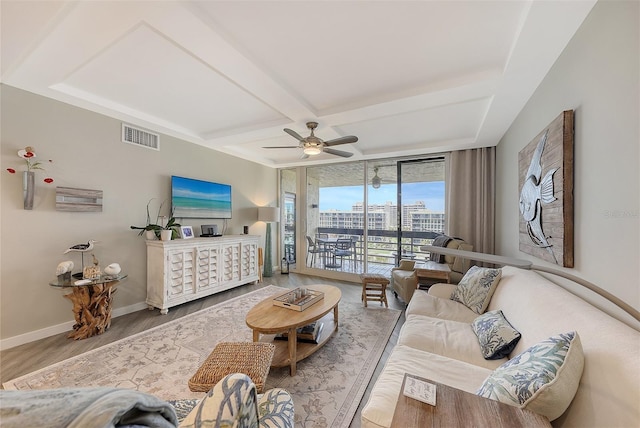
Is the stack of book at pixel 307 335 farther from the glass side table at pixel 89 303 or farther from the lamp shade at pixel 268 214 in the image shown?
the lamp shade at pixel 268 214

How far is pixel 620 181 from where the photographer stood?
3.78 ft

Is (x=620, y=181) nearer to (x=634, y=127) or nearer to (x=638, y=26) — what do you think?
(x=634, y=127)

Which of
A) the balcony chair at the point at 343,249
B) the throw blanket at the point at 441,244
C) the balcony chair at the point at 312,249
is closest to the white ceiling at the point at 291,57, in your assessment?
the throw blanket at the point at 441,244

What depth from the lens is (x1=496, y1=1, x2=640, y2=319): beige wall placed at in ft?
3.52

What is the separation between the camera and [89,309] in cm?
258

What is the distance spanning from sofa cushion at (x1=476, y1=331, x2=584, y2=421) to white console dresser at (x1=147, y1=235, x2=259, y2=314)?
3.50 metres

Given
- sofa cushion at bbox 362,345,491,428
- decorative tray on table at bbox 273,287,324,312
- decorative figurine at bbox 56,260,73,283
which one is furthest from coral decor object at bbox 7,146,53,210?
sofa cushion at bbox 362,345,491,428

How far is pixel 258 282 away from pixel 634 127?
191 inches

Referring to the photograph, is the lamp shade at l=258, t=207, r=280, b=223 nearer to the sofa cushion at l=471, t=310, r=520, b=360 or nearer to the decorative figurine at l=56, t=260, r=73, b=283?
the decorative figurine at l=56, t=260, r=73, b=283

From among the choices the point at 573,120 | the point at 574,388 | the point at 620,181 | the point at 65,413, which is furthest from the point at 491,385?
the point at 573,120

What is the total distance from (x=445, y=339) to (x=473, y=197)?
116 inches

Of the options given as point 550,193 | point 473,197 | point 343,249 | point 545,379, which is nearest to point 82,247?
point 545,379

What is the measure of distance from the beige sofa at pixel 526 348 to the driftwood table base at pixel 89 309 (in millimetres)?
3002

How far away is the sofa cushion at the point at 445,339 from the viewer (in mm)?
1587
